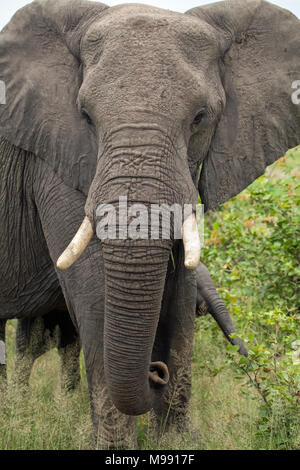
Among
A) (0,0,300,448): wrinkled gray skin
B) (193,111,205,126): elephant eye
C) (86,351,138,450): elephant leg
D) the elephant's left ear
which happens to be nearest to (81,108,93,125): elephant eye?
(0,0,300,448): wrinkled gray skin

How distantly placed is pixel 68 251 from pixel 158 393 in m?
0.99

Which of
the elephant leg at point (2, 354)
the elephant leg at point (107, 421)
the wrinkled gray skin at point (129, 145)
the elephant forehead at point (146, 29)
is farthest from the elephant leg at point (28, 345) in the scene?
the elephant forehead at point (146, 29)

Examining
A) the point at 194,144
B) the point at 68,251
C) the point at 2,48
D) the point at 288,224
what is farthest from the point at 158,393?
the point at 288,224

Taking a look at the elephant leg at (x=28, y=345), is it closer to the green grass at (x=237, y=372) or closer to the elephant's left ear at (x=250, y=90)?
the green grass at (x=237, y=372)

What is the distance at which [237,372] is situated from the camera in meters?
4.36

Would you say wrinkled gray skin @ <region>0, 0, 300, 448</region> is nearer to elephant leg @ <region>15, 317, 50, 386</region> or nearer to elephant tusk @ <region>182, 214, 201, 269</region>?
elephant tusk @ <region>182, 214, 201, 269</region>

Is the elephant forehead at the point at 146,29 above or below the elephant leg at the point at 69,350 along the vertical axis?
above

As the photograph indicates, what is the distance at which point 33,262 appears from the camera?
4.72m

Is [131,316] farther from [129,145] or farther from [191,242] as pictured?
[129,145]

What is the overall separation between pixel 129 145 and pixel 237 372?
5.57ft

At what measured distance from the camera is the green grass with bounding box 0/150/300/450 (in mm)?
4168

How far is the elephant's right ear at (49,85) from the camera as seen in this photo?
Answer: 393 cm

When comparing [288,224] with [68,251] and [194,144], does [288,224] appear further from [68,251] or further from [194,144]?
[68,251]

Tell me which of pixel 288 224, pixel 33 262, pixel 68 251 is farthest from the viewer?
pixel 288 224
